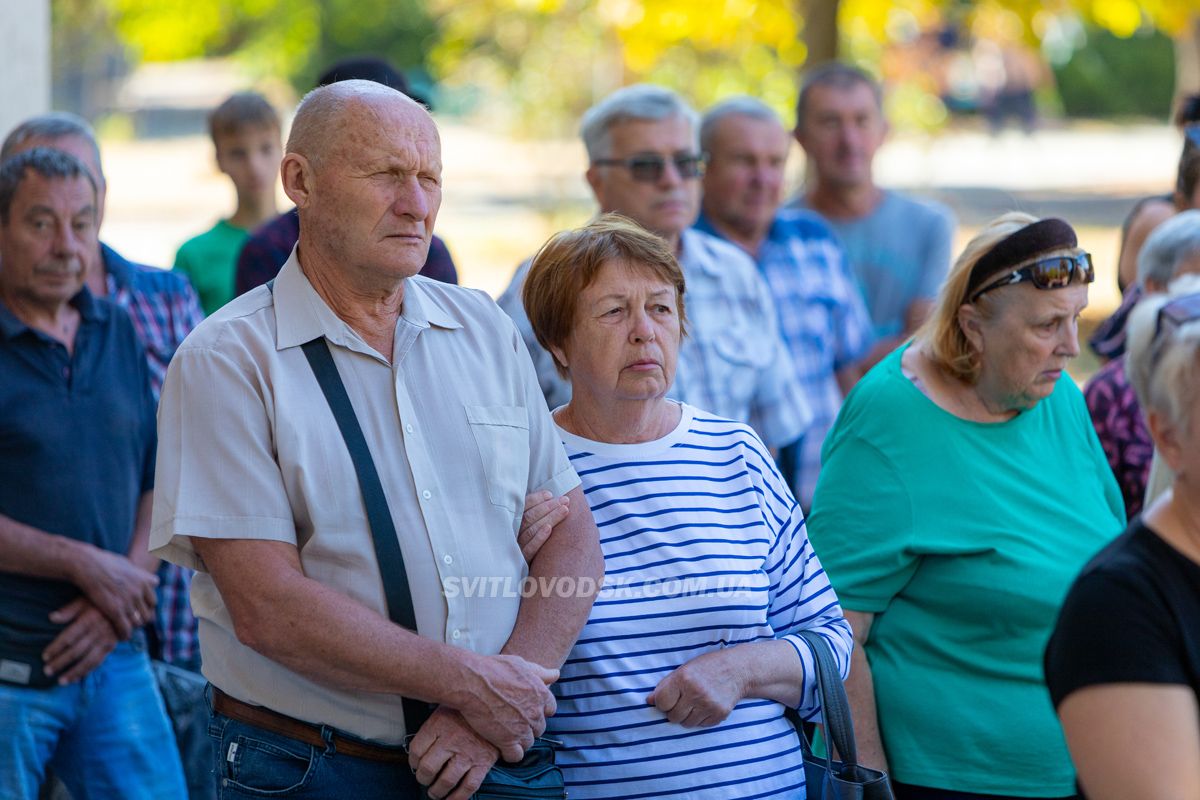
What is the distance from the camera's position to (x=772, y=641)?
9.48 ft

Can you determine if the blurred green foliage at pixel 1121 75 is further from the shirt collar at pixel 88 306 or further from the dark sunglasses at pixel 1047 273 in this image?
the shirt collar at pixel 88 306

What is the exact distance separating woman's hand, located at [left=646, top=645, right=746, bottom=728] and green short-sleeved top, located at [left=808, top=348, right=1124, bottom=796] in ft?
1.64

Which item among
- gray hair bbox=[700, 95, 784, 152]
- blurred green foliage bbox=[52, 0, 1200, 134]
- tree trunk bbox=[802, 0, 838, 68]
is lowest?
gray hair bbox=[700, 95, 784, 152]

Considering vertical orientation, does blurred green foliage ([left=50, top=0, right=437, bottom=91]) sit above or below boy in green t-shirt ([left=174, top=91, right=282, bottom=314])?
above

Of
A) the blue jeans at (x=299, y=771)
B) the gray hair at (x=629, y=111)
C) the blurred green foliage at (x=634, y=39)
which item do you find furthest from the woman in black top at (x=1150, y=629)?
the blurred green foliage at (x=634, y=39)

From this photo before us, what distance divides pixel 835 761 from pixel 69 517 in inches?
77.6

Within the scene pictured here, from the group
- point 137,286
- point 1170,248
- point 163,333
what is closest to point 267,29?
point 137,286

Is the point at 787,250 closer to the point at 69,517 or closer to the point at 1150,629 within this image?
the point at 69,517

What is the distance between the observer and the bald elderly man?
2467mm

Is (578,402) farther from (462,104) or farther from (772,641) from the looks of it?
(462,104)

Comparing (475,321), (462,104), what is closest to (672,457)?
(475,321)

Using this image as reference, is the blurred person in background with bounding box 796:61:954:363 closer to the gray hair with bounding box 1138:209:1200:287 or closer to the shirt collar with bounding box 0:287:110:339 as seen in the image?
the gray hair with bounding box 1138:209:1200:287

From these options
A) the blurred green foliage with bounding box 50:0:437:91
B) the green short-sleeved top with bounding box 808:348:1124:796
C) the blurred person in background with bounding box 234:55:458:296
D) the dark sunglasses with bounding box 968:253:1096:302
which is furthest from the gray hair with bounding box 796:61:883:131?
the blurred green foliage with bounding box 50:0:437:91

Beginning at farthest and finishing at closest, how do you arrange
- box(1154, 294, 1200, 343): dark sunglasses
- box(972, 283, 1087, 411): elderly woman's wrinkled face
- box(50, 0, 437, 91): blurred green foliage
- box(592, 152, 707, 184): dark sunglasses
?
box(50, 0, 437, 91): blurred green foliage, box(592, 152, 707, 184): dark sunglasses, box(972, 283, 1087, 411): elderly woman's wrinkled face, box(1154, 294, 1200, 343): dark sunglasses
